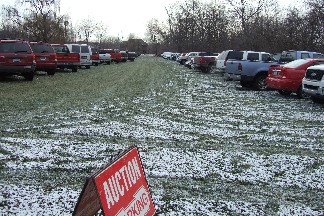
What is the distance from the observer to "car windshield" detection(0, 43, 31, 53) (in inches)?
619

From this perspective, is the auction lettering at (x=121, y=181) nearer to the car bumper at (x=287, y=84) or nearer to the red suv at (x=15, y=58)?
the car bumper at (x=287, y=84)

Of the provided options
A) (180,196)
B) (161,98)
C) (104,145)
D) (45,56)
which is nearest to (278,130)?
(104,145)

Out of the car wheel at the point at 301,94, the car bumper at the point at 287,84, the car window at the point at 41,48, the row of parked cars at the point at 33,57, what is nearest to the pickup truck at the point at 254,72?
the car bumper at the point at 287,84

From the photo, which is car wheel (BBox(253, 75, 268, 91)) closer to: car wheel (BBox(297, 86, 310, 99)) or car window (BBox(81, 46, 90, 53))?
car wheel (BBox(297, 86, 310, 99))

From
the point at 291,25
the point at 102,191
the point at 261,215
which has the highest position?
the point at 291,25

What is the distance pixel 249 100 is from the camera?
40.7 ft

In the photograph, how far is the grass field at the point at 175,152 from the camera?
13.3 ft

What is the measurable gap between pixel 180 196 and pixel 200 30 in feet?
201

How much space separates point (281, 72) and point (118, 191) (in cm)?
1175

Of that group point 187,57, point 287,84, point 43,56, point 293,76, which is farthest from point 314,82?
point 187,57

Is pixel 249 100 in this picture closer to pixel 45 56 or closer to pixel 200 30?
pixel 45 56

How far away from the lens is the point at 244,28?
1800 inches

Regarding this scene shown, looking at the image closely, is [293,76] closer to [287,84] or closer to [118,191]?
[287,84]

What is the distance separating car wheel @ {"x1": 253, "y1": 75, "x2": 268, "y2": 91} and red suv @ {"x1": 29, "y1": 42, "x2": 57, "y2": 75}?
36.5 ft
